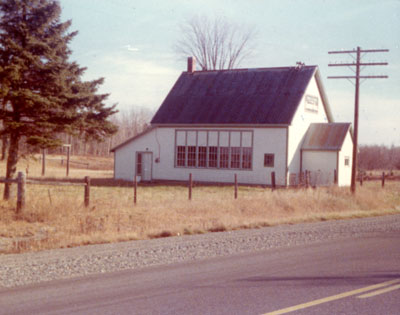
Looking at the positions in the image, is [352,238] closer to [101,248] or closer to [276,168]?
[101,248]

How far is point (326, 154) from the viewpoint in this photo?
34.8 m

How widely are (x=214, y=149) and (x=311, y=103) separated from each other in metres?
7.51

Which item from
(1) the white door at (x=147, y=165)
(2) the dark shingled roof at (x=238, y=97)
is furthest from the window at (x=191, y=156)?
Answer: (1) the white door at (x=147, y=165)

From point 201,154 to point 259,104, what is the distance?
514cm

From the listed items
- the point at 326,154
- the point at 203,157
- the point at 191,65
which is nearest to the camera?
the point at 326,154

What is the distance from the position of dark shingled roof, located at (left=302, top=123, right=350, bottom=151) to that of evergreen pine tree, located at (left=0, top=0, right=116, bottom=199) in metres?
19.7

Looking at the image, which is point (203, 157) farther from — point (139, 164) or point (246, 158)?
point (139, 164)

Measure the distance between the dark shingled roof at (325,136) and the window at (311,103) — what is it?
1.18 meters

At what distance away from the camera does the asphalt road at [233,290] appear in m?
6.53

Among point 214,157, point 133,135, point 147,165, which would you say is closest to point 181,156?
point 214,157

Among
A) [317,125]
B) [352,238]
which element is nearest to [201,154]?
[317,125]

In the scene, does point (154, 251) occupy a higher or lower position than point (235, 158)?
lower

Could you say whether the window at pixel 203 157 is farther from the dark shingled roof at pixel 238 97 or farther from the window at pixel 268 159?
the window at pixel 268 159

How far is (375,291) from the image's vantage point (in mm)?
7523
